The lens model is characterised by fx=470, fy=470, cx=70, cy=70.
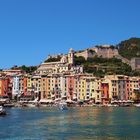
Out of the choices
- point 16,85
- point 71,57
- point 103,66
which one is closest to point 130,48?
point 103,66

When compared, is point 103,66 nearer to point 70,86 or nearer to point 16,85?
point 70,86

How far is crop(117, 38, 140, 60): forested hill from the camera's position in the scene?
168 meters

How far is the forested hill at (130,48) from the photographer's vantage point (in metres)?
168

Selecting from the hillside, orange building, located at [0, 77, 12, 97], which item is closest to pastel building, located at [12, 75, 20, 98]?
orange building, located at [0, 77, 12, 97]

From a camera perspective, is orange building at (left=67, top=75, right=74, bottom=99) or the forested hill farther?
the forested hill

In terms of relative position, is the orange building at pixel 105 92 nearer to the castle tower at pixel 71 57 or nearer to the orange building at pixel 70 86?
the orange building at pixel 70 86

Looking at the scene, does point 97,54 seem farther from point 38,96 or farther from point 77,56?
point 38,96

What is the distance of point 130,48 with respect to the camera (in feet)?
591

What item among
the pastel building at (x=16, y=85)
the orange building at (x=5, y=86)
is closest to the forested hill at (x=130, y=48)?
the pastel building at (x=16, y=85)

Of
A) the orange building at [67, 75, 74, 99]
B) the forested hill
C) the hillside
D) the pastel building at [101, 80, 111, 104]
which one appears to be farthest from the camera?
the forested hill

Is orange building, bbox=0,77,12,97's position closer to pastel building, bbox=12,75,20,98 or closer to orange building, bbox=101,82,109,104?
pastel building, bbox=12,75,20,98

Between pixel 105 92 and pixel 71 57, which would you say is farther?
pixel 71 57

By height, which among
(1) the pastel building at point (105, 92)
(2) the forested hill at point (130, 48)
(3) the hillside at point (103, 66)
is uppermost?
(2) the forested hill at point (130, 48)

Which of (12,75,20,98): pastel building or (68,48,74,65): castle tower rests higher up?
(68,48,74,65): castle tower
